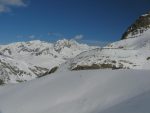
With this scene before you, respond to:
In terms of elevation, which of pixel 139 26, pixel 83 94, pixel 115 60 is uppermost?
pixel 139 26

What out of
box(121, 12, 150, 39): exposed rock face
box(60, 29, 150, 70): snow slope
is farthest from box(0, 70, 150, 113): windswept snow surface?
box(121, 12, 150, 39): exposed rock face

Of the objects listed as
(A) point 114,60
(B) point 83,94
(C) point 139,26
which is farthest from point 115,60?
(C) point 139,26

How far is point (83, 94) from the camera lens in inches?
588

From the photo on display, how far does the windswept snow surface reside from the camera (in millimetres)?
12781

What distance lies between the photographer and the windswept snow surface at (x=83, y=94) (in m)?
12.8

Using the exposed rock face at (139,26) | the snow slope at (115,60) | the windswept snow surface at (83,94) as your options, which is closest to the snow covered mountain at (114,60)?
the snow slope at (115,60)

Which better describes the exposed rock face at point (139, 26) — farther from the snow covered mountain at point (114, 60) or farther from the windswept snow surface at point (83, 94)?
the windswept snow surface at point (83, 94)

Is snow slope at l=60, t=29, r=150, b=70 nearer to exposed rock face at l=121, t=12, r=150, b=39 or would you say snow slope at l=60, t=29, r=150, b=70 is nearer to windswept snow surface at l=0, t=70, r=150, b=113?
windswept snow surface at l=0, t=70, r=150, b=113

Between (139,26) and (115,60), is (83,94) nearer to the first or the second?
(115,60)

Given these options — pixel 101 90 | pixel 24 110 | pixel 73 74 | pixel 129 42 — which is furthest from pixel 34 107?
pixel 129 42

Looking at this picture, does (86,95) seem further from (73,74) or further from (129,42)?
(129,42)

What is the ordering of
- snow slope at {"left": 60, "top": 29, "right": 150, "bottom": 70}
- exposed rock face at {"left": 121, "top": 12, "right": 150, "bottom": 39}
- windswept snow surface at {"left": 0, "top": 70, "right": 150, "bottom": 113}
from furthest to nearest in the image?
exposed rock face at {"left": 121, "top": 12, "right": 150, "bottom": 39}
snow slope at {"left": 60, "top": 29, "right": 150, "bottom": 70}
windswept snow surface at {"left": 0, "top": 70, "right": 150, "bottom": 113}

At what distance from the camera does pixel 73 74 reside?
61.5ft

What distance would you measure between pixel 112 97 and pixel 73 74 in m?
5.29
